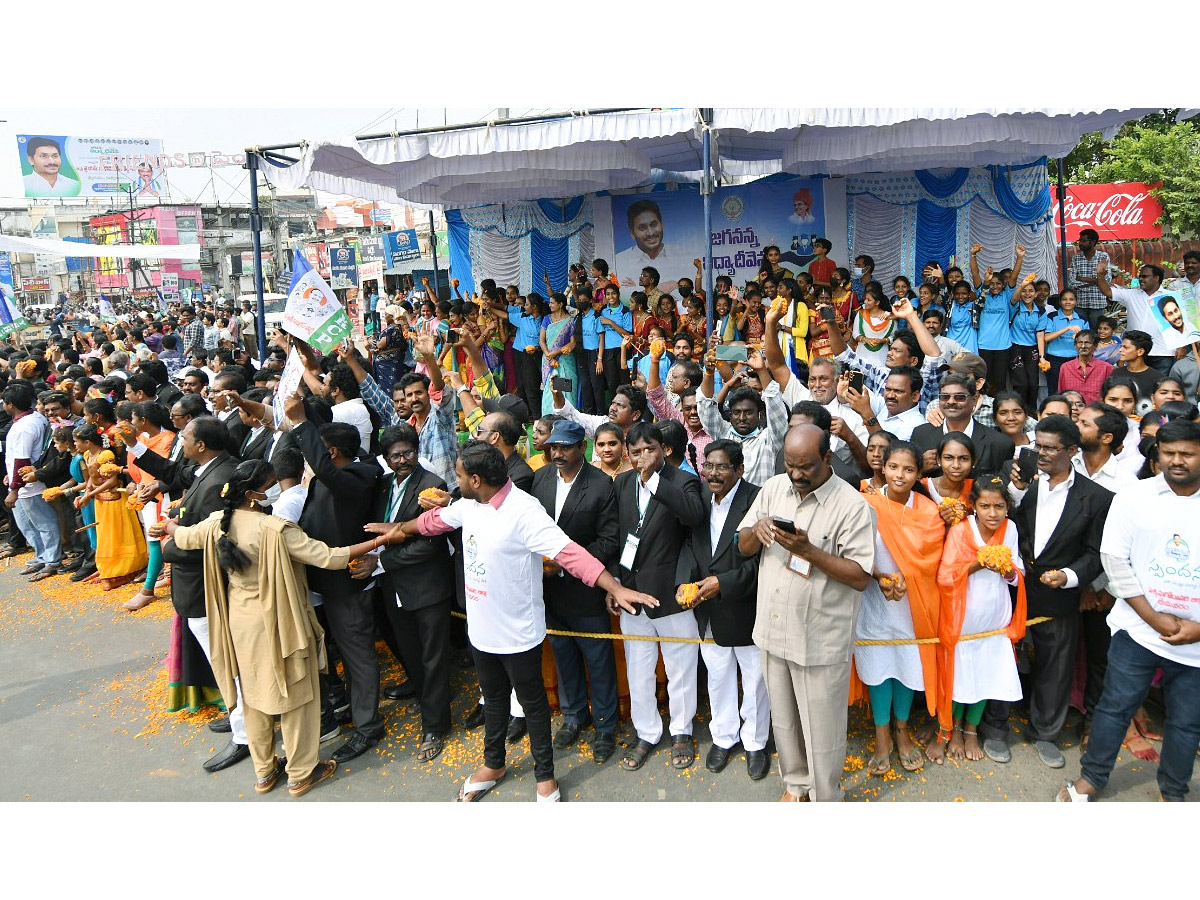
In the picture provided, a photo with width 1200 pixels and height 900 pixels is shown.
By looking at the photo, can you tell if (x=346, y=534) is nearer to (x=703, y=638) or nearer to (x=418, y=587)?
(x=418, y=587)

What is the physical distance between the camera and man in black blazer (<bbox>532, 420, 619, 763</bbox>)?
4156 millimetres

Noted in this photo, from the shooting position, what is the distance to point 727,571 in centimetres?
390

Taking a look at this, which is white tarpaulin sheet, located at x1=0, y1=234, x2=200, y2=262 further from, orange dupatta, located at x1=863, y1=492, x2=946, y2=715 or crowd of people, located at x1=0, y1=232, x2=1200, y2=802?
orange dupatta, located at x1=863, y1=492, x2=946, y2=715

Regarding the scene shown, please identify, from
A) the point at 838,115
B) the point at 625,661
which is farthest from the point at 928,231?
the point at 625,661

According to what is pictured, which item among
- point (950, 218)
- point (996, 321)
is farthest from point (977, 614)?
point (950, 218)

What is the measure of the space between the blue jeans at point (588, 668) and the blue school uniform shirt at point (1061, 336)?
7484 millimetres


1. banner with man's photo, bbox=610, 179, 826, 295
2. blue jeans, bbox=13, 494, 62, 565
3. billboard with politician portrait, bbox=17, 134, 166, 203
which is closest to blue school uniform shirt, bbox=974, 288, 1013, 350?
banner with man's photo, bbox=610, 179, 826, 295

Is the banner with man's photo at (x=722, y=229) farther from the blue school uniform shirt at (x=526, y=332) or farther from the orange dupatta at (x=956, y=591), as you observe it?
the orange dupatta at (x=956, y=591)

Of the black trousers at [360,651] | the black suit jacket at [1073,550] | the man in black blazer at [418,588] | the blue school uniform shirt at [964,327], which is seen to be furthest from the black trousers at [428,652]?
the blue school uniform shirt at [964,327]

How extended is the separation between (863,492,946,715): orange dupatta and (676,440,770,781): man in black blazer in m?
0.65

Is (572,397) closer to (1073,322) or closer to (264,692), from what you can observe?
(1073,322)

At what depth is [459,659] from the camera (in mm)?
5406

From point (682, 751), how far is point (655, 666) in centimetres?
44

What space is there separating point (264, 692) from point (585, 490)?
1.86m
